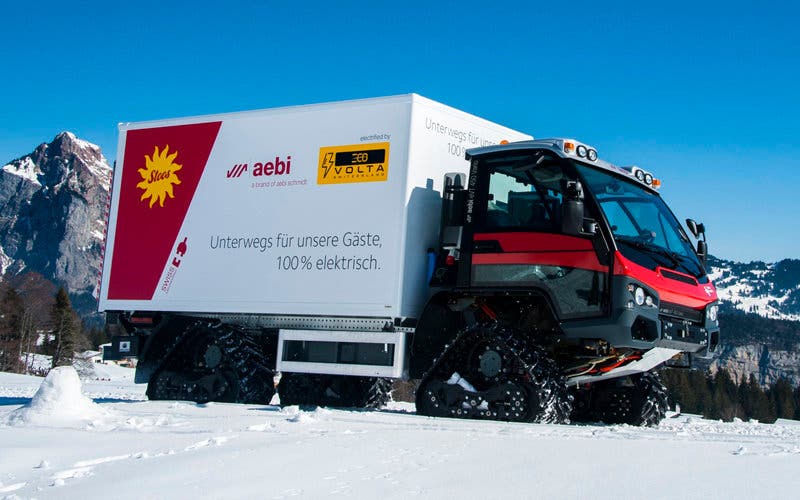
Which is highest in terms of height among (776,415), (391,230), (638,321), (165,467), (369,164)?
(369,164)

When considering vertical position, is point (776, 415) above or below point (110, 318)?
below

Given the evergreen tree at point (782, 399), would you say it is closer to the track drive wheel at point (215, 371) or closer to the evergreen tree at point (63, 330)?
the evergreen tree at point (63, 330)

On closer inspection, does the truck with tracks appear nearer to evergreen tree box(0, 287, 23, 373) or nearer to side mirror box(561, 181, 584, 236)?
side mirror box(561, 181, 584, 236)

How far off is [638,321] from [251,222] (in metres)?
5.39

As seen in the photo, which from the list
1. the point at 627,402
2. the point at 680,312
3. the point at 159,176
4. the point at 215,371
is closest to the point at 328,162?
the point at 159,176

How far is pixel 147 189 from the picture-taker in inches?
501

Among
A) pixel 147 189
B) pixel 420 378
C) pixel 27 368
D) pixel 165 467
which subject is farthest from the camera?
pixel 27 368

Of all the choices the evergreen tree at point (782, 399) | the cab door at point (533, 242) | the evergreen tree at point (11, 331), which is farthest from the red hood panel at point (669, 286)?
the evergreen tree at point (782, 399)

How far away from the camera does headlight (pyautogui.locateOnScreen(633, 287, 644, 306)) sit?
8.76m

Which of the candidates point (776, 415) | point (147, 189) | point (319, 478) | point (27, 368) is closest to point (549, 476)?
point (319, 478)

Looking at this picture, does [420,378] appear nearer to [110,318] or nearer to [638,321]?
[638,321]

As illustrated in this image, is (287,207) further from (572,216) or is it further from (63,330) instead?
(63,330)

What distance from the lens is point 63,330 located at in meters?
69.9

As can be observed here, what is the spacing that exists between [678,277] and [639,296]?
83cm
